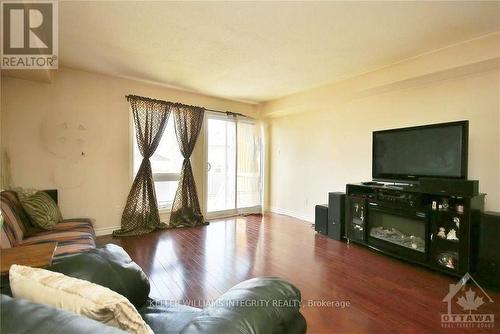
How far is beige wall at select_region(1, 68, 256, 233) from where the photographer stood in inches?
124

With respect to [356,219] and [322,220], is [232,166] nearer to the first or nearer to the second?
[322,220]

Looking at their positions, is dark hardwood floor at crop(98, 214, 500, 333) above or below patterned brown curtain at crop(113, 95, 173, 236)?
below

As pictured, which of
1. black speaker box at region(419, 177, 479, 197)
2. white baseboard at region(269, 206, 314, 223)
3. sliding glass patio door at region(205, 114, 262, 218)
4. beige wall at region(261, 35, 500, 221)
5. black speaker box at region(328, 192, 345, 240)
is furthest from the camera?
sliding glass patio door at region(205, 114, 262, 218)

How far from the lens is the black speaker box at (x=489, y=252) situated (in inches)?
87.3

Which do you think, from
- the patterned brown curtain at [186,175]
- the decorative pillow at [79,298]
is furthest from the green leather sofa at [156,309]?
the patterned brown curtain at [186,175]

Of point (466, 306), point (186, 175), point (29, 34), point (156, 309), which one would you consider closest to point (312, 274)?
point (466, 306)

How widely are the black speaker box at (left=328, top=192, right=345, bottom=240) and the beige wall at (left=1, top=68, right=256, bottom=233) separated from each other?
3.18m

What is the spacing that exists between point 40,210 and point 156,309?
2.29m

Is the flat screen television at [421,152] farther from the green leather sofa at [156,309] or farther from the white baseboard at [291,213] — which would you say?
the green leather sofa at [156,309]

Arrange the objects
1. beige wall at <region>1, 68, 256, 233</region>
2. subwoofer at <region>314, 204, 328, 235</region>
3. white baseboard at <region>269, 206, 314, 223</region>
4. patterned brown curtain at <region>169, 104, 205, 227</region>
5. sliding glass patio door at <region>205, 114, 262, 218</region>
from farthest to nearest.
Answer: sliding glass patio door at <region>205, 114, 262, 218</region>, white baseboard at <region>269, 206, 314, 223</region>, patterned brown curtain at <region>169, 104, 205, 227</region>, subwoofer at <region>314, 204, 328, 235</region>, beige wall at <region>1, 68, 256, 233</region>

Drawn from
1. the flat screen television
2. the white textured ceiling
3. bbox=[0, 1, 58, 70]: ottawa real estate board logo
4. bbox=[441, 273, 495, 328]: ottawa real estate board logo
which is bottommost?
bbox=[441, 273, 495, 328]: ottawa real estate board logo

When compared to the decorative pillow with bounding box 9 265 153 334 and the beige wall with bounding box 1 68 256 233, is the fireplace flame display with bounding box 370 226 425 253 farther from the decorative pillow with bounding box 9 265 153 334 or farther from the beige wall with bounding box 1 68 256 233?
the beige wall with bounding box 1 68 256 233

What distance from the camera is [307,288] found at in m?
2.25

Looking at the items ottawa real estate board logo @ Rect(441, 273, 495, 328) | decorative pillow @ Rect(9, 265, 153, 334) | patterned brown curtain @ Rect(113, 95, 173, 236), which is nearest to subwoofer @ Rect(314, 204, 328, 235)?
ottawa real estate board logo @ Rect(441, 273, 495, 328)
